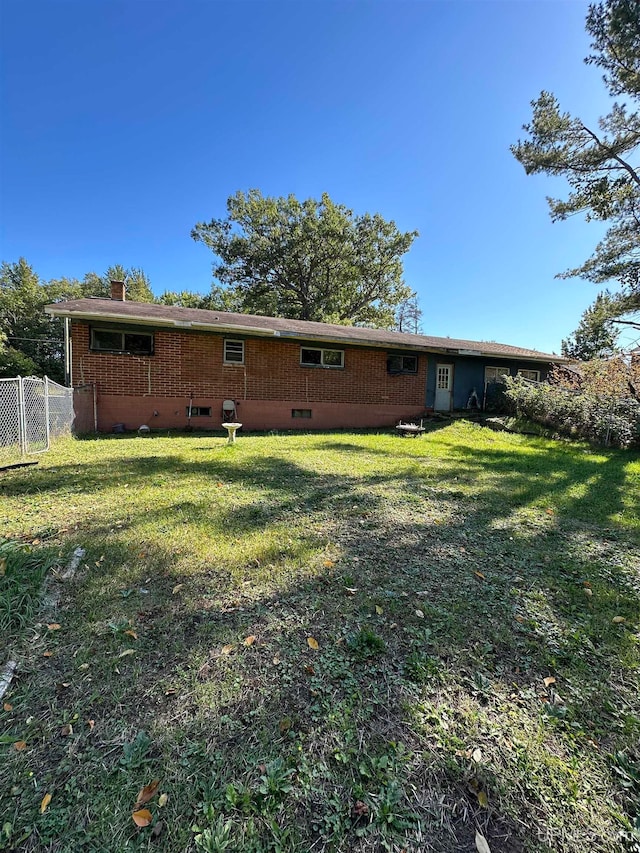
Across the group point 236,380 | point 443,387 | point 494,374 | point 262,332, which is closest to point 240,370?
point 236,380

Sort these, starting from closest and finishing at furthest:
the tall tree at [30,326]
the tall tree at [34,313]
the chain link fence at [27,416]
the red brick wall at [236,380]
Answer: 1. the chain link fence at [27,416]
2. the red brick wall at [236,380]
3. the tall tree at [34,313]
4. the tall tree at [30,326]

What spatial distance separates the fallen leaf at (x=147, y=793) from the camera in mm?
1305

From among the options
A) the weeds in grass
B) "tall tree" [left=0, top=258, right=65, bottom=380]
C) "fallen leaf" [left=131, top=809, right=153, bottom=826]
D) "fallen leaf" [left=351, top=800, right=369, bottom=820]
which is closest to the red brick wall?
the weeds in grass

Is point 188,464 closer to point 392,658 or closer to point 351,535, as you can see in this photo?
point 351,535

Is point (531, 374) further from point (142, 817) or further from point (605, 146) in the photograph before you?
point (142, 817)

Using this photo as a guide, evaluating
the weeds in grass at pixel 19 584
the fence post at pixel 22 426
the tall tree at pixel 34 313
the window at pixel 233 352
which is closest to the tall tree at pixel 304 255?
the tall tree at pixel 34 313

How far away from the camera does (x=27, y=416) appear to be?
601 cm

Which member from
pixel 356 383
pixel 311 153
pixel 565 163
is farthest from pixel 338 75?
pixel 356 383

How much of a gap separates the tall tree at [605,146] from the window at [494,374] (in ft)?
16.1

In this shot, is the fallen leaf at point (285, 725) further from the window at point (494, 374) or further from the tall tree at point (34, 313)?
the tall tree at point (34, 313)

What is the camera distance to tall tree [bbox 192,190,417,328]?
2377 cm

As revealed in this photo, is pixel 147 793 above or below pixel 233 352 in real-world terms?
below

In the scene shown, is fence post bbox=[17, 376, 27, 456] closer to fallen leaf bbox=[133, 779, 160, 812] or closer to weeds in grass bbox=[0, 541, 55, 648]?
weeds in grass bbox=[0, 541, 55, 648]

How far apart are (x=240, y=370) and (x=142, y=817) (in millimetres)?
10144
